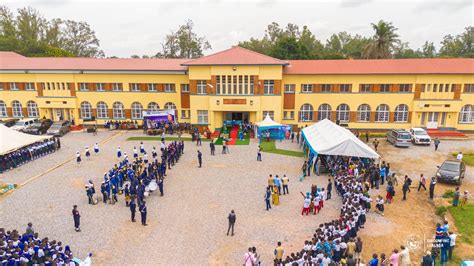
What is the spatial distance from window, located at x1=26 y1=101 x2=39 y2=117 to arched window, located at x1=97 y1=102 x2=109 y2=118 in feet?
23.9

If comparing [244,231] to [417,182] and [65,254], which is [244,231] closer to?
[65,254]

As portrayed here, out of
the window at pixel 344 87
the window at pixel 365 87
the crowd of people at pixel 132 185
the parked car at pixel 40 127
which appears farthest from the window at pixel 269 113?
the parked car at pixel 40 127

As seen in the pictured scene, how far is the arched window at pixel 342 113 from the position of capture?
1386 inches

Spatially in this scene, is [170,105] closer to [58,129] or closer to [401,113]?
[58,129]

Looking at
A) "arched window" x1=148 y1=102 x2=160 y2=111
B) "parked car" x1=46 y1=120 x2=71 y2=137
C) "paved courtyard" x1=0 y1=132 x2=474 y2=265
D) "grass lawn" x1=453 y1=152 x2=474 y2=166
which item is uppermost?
"arched window" x1=148 y1=102 x2=160 y2=111

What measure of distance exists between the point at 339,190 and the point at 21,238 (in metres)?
14.8

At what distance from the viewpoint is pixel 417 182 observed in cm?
2042

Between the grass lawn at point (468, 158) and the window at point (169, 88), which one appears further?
the window at point (169, 88)

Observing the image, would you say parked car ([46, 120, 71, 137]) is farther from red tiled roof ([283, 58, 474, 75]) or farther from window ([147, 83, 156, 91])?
red tiled roof ([283, 58, 474, 75])

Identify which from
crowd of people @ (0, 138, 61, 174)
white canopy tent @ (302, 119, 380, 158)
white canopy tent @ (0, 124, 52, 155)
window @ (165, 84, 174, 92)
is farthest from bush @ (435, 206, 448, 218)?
window @ (165, 84, 174, 92)

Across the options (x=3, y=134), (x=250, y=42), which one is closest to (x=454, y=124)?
(x=3, y=134)

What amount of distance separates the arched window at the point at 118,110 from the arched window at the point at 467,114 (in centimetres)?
3648

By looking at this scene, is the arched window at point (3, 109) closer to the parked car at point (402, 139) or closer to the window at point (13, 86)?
the window at point (13, 86)

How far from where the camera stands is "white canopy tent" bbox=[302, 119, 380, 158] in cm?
2020
